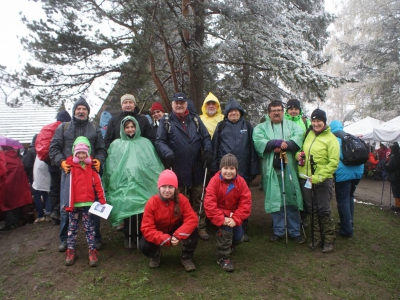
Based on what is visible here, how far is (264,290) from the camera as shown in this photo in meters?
3.45

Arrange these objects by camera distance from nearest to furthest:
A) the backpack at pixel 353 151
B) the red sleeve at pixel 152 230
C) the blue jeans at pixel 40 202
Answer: the red sleeve at pixel 152 230 → the backpack at pixel 353 151 → the blue jeans at pixel 40 202

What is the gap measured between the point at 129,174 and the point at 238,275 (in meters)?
2.02

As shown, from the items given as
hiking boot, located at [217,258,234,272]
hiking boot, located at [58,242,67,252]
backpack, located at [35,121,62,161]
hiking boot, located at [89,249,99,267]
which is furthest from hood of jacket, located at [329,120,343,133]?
backpack, located at [35,121,62,161]

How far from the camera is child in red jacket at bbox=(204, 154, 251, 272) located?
153 inches

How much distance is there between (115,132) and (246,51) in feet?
13.9

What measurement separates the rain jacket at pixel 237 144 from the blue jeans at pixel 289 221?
0.77m

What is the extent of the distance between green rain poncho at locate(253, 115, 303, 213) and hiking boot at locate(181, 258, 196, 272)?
155cm

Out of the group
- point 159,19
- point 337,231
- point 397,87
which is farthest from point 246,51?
point 397,87

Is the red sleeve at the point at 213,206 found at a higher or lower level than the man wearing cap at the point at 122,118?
lower

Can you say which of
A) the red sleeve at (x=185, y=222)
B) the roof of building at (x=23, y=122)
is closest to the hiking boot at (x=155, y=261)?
the red sleeve at (x=185, y=222)

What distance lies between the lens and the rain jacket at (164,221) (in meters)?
3.60

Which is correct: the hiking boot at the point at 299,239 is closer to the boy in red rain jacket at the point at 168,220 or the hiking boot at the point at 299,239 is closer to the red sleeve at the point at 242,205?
the red sleeve at the point at 242,205

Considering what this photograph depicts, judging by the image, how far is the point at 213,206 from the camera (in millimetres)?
3908

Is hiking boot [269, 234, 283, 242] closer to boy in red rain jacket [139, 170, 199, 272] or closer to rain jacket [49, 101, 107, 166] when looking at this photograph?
boy in red rain jacket [139, 170, 199, 272]
